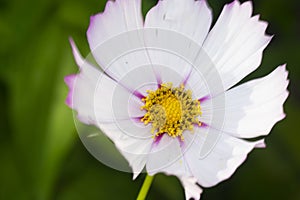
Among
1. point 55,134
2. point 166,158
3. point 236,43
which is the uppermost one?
point 236,43

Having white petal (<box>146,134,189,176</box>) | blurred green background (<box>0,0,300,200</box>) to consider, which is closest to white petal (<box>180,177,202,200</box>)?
white petal (<box>146,134,189,176</box>)

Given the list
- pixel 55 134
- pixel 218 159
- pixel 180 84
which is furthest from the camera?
pixel 55 134

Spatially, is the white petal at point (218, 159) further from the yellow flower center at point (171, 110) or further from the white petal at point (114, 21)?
the white petal at point (114, 21)

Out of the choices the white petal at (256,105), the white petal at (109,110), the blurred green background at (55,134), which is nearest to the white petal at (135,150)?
the white petal at (109,110)

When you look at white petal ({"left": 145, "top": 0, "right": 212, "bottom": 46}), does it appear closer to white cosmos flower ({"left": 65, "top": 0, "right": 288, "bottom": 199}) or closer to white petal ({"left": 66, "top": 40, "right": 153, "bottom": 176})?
white cosmos flower ({"left": 65, "top": 0, "right": 288, "bottom": 199})

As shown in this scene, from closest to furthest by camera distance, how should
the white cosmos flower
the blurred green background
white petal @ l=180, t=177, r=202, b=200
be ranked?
white petal @ l=180, t=177, r=202, b=200, the white cosmos flower, the blurred green background

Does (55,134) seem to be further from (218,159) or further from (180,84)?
(218,159)

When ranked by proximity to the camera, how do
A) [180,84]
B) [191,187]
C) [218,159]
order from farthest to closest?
[180,84] < [218,159] < [191,187]

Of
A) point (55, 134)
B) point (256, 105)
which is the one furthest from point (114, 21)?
point (55, 134)
